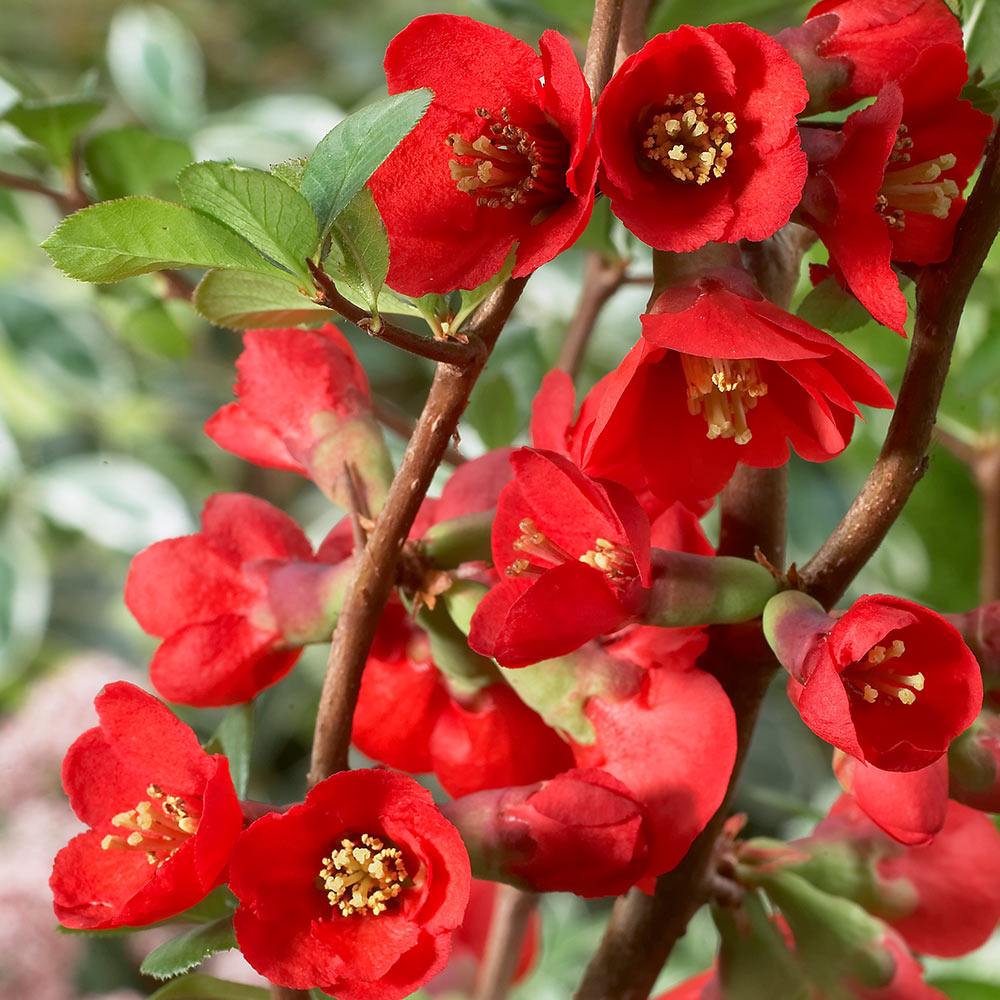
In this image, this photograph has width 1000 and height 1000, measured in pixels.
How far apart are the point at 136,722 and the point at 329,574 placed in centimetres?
10

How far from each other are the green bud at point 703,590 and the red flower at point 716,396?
25 mm

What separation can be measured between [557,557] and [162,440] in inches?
50.6

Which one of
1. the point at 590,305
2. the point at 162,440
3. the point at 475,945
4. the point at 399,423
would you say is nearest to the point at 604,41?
the point at 399,423

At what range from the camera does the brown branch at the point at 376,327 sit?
1.21 feet

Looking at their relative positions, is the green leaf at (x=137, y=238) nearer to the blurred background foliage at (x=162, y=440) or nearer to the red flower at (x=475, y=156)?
the red flower at (x=475, y=156)

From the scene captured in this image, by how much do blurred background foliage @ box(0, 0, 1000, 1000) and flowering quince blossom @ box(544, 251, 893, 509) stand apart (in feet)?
0.15

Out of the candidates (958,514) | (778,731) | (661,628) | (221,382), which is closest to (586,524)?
(661,628)

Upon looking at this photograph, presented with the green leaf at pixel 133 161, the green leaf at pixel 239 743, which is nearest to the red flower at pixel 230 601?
the green leaf at pixel 239 743

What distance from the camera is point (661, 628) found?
1.52 feet

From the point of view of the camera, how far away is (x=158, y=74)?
3.71 feet

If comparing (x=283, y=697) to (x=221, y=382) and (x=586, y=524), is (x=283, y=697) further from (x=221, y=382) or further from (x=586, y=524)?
(x=586, y=524)

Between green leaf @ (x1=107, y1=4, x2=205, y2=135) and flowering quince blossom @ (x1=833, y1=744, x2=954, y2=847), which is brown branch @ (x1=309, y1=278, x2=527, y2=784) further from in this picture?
green leaf @ (x1=107, y1=4, x2=205, y2=135)

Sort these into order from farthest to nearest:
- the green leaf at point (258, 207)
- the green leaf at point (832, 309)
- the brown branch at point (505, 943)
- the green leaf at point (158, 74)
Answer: the green leaf at point (158, 74) < the brown branch at point (505, 943) < the green leaf at point (832, 309) < the green leaf at point (258, 207)

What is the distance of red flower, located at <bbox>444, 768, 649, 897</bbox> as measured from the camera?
419 mm
